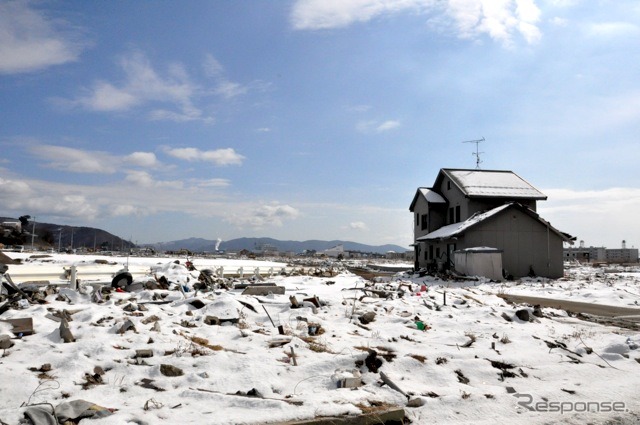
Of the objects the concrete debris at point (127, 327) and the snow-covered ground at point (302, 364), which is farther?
the concrete debris at point (127, 327)

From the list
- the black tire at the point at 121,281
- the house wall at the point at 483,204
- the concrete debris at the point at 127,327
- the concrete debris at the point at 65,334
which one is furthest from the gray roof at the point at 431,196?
the concrete debris at the point at 65,334

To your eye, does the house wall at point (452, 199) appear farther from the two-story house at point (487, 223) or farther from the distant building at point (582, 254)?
the distant building at point (582, 254)

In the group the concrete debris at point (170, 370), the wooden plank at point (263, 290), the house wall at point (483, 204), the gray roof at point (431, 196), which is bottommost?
the concrete debris at point (170, 370)

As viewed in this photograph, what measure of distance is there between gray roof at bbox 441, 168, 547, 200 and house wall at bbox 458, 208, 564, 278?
11.2ft

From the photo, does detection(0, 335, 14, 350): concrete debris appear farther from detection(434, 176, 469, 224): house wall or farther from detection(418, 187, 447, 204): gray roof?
detection(418, 187, 447, 204): gray roof

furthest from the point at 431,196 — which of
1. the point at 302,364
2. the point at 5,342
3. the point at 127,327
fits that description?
the point at 5,342

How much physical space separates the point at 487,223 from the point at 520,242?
2534mm

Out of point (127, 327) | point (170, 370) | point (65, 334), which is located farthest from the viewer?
point (127, 327)

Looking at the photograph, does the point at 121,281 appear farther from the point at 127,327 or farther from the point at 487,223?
the point at 487,223

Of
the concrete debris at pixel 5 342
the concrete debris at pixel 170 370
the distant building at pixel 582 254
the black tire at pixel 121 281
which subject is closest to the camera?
the concrete debris at pixel 170 370

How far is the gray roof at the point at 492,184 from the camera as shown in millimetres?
31188

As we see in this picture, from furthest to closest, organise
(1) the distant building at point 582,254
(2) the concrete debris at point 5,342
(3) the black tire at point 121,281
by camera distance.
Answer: (1) the distant building at point 582,254 < (3) the black tire at point 121,281 < (2) the concrete debris at point 5,342

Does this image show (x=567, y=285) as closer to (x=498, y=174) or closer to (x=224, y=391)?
(x=498, y=174)

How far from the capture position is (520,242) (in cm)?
2775
